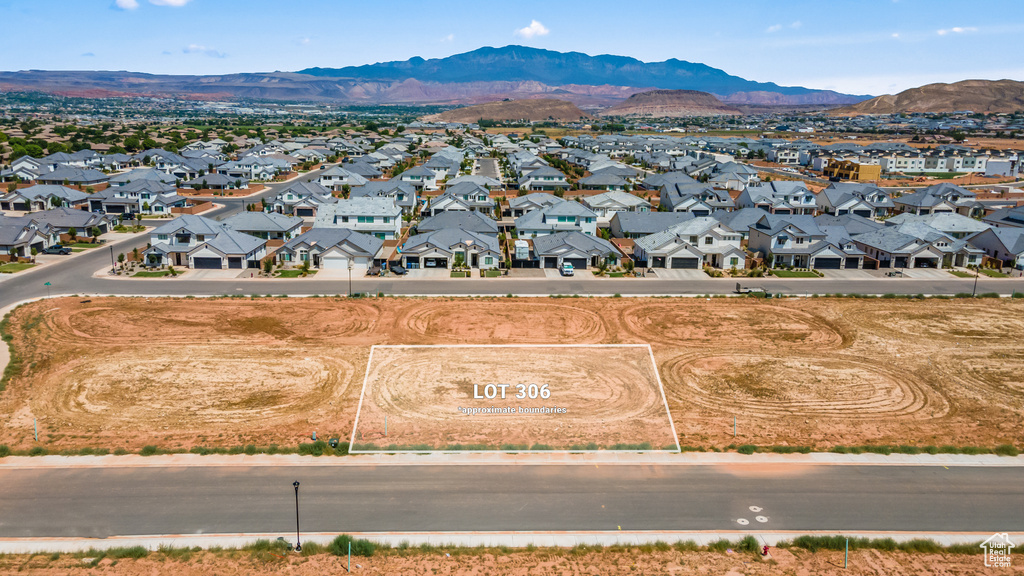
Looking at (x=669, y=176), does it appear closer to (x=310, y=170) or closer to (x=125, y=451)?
(x=310, y=170)

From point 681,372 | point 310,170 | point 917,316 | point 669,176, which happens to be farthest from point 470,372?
point 310,170

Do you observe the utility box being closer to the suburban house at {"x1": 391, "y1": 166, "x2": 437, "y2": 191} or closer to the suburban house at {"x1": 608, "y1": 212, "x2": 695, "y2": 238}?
the suburban house at {"x1": 608, "y1": 212, "x2": 695, "y2": 238}

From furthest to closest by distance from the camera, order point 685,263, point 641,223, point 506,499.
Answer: point 641,223, point 685,263, point 506,499

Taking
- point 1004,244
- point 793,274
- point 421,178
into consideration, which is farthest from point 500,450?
point 421,178

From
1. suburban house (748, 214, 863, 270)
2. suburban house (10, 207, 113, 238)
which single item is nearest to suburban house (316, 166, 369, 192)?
suburban house (10, 207, 113, 238)

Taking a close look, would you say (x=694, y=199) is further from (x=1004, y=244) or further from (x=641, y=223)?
(x=1004, y=244)

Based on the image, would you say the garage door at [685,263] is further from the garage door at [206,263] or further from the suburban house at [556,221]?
the garage door at [206,263]

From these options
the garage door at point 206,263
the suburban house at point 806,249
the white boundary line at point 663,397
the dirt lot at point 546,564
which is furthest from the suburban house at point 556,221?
the dirt lot at point 546,564
